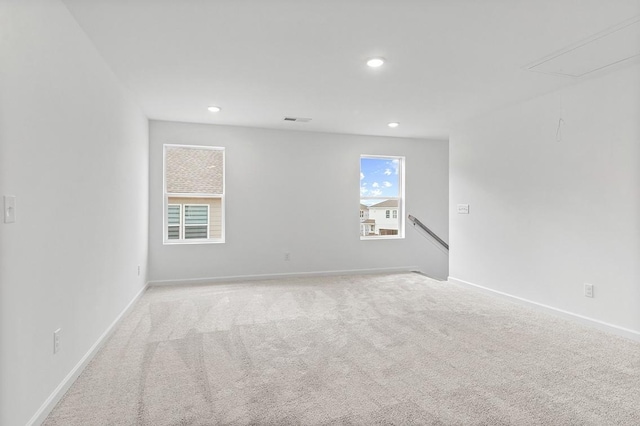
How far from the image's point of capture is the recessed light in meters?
2.97

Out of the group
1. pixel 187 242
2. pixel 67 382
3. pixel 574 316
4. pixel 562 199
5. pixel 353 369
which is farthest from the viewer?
pixel 187 242

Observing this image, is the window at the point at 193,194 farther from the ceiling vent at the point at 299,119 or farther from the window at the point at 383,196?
the window at the point at 383,196

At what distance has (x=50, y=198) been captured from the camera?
2.01 meters

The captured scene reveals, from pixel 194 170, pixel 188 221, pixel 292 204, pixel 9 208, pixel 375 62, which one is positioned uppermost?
pixel 375 62

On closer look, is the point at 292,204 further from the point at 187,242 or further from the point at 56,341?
the point at 56,341

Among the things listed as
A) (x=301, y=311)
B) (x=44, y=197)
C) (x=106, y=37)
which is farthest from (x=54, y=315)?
(x=301, y=311)

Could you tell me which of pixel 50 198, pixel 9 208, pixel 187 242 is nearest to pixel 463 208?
pixel 187 242

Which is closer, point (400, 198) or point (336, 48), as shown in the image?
point (336, 48)

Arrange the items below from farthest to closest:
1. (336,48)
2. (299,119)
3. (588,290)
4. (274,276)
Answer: (274,276) → (299,119) → (588,290) → (336,48)

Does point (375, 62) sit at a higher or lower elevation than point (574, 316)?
higher

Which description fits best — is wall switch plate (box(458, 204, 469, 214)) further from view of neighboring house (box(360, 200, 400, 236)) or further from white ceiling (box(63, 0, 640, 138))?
view of neighboring house (box(360, 200, 400, 236))

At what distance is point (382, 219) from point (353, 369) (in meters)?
4.22

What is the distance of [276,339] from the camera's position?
3076 millimetres

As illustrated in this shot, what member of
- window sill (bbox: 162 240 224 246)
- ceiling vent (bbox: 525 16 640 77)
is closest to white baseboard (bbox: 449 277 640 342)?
ceiling vent (bbox: 525 16 640 77)
